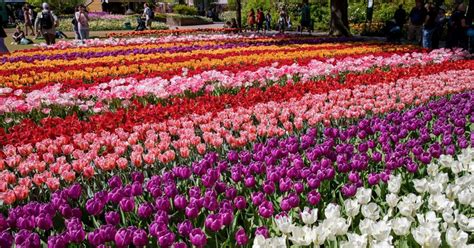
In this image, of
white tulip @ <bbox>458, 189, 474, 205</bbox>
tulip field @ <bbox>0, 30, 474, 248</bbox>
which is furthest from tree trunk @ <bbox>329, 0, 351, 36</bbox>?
white tulip @ <bbox>458, 189, 474, 205</bbox>

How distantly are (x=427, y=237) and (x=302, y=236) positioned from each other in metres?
0.59

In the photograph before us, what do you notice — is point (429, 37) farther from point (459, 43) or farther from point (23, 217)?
point (23, 217)

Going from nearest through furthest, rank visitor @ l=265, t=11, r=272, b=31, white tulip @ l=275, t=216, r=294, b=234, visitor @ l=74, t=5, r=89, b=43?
white tulip @ l=275, t=216, r=294, b=234 → visitor @ l=74, t=5, r=89, b=43 → visitor @ l=265, t=11, r=272, b=31

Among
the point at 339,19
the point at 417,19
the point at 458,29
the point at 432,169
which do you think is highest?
the point at 339,19

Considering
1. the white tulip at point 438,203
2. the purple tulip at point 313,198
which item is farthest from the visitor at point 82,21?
the white tulip at point 438,203

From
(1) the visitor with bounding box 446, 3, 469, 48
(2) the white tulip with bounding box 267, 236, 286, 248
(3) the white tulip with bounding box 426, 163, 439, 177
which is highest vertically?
(1) the visitor with bounding box 446, 3, 469, 48

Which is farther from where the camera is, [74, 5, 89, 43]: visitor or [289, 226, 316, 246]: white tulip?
[74, 5, 89, 43]: visitor

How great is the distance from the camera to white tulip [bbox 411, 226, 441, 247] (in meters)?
2.31

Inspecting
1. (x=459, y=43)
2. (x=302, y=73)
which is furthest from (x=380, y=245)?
(x=459, y=43)

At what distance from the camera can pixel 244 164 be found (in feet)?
12.8

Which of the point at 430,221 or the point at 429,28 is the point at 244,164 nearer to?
the point at 430,221

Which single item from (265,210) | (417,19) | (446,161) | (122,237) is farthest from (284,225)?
(417,19)

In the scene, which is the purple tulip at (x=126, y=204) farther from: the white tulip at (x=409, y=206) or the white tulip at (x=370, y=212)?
the white tulip at (x=409, y=206)

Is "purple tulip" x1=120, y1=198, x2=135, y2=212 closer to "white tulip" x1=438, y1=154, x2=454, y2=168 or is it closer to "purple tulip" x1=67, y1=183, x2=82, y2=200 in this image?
"purple tulip" x1=67, y1=183, x2=82, y2=200
